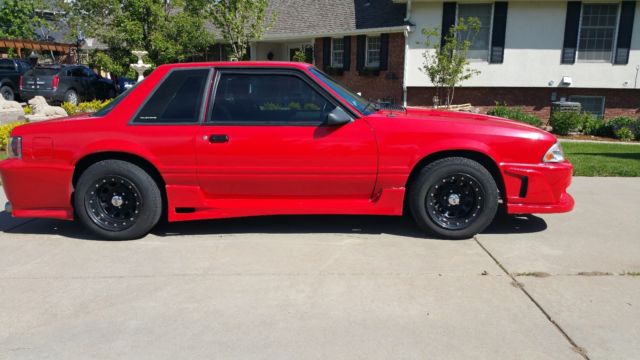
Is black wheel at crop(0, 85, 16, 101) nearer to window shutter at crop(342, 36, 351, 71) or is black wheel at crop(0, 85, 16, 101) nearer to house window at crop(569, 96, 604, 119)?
window shutter at crop(342, 36, 351, 71)

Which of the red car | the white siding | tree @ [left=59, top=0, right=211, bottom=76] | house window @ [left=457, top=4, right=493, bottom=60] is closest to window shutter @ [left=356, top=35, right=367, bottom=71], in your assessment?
the white siding

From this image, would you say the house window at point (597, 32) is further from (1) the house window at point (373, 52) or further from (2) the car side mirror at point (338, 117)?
(2) the car side mirror at point (338, 117)

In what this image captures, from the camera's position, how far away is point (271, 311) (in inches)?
136

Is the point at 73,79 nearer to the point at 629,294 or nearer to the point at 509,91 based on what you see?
the point at 509,91

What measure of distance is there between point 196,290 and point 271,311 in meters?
0.67

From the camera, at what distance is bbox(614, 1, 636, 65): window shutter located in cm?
1606

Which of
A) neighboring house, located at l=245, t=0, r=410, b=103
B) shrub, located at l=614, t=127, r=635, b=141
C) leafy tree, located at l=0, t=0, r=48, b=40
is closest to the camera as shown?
shrub, located at l=614, t=127, r=635, b=141

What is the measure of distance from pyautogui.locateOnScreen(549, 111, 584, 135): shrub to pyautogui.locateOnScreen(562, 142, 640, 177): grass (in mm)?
1949

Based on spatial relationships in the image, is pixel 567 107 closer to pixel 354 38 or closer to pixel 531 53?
pixel 531 53

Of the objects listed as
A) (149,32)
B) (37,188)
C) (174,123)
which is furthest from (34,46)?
(174,123)

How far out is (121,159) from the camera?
15.9 ft

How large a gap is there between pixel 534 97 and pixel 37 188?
15.9 metres

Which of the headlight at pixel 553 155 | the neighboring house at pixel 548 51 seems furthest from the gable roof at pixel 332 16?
the headlight at pixel 553 155

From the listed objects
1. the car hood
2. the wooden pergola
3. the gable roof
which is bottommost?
the car hood
